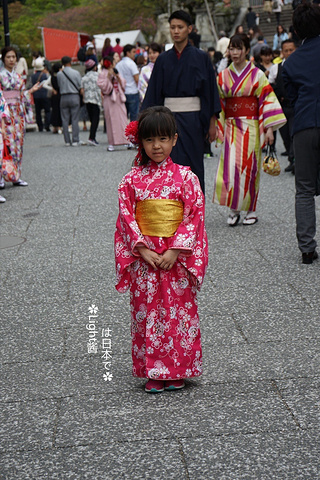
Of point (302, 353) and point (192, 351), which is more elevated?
point (192, 351)

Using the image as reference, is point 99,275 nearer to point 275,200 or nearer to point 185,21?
point 185,21

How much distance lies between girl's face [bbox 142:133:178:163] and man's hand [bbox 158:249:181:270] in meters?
0.44

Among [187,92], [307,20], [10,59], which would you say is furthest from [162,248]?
[10,59]

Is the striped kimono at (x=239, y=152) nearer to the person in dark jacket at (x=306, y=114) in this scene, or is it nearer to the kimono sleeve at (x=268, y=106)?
the kimono sleeve at (x=268, y=106)

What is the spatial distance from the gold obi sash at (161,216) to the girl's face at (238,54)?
12.5 feet

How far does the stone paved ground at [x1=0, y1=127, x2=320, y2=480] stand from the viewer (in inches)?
110

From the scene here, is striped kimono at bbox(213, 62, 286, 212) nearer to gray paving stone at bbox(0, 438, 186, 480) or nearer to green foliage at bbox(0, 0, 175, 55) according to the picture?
gray paving stone at bbox(0, 438, 186, 480)

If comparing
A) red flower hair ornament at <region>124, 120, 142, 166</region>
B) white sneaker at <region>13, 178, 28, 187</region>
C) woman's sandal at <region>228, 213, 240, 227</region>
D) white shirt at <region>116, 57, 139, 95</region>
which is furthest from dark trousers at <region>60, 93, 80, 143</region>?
red flower hair ornament at <region>124, 120, 142, 166</region>

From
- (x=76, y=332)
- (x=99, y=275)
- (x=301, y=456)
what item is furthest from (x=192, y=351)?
(x=99, y=275)

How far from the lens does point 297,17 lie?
5617 millimetres

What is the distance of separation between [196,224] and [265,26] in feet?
98.4

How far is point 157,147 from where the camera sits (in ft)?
11.1

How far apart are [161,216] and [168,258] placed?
21 centimetres

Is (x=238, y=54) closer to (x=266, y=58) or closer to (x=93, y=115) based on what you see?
(x=266, y=58)
